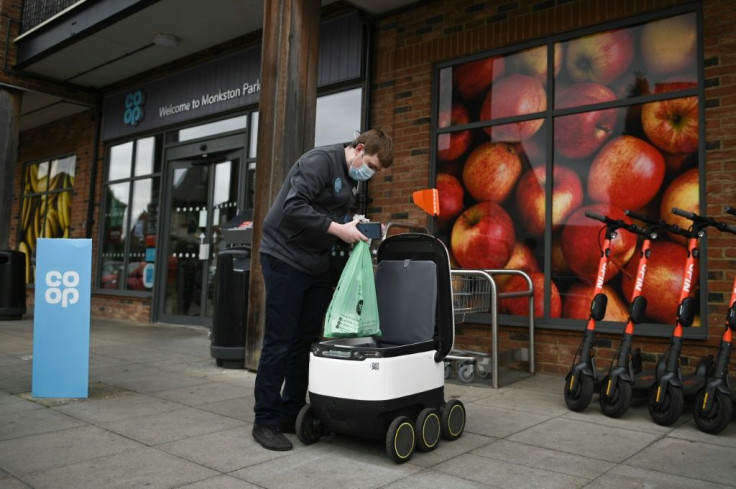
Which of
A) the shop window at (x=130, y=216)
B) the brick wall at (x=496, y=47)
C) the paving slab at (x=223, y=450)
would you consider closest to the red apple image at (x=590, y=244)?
the brick wall at (x=496, y=47)

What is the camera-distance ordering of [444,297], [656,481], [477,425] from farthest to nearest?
[477,425] → [444,297] → [656,481]

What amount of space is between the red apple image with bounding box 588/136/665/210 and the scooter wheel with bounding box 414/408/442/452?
11.2 ft

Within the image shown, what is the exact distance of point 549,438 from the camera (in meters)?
3.70

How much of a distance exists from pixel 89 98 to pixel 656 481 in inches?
476

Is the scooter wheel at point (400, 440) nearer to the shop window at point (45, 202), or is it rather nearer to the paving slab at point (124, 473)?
the paving slab at point (124, 473)

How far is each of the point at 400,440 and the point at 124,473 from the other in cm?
138

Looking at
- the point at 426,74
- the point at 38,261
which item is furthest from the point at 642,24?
the point at 38,261

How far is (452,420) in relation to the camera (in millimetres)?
3574

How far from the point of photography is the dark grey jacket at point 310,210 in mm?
3330

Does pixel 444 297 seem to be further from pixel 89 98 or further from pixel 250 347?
pixel 89 98

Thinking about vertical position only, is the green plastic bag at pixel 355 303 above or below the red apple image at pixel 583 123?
below

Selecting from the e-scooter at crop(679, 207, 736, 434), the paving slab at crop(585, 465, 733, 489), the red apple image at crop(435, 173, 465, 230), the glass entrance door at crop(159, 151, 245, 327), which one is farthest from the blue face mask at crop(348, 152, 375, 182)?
the glass entrance door at crop(159, 151, 245, 327)

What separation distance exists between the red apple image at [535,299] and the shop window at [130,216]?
6.82 metres

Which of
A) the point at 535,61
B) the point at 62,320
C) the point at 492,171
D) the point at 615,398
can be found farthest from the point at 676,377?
the point at 62,320
